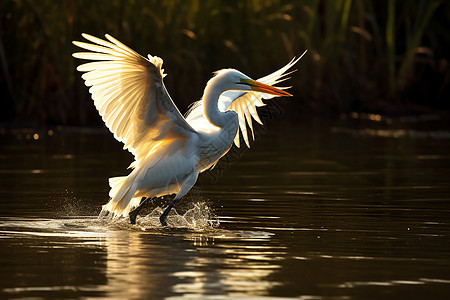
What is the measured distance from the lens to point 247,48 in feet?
72.8

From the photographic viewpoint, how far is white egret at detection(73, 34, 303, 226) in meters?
9.74

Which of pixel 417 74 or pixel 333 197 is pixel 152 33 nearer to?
pixel 417 74

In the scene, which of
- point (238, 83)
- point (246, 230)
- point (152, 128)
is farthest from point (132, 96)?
point (246, 230)

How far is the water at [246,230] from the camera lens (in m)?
6.57

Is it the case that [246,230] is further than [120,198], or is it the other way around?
[120,198]

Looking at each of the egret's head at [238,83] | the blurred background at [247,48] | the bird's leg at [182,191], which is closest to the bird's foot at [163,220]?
the bird's leg at [182,191]

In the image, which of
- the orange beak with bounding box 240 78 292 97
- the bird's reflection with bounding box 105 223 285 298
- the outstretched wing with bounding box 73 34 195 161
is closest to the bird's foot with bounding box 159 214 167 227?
the bird's reflection with bounding box 105 223 285 298

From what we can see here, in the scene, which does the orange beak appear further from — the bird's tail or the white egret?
the bird's tail

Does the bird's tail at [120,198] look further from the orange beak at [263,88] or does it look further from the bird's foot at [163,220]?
the orange beak at [263,88]

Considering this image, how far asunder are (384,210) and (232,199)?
6.25 ft

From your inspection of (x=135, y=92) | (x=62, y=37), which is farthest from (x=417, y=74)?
(x=135, y=92)

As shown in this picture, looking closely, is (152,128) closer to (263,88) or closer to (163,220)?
(163,220)

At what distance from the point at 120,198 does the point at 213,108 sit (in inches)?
47.9

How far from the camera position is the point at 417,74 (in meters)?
24.8
